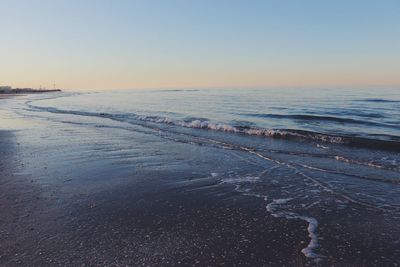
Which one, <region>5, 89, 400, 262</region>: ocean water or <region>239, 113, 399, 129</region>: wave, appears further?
<region>239, 113, 399, 129</region>: wave

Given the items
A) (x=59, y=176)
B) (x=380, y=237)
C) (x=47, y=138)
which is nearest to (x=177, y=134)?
(x=47, y=138)

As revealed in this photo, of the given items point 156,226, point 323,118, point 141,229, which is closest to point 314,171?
point 156,226

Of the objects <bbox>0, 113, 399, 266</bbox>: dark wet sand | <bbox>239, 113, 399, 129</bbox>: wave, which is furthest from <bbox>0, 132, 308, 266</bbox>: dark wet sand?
<bbox>239, 113, 399, 129</bbox>: wave

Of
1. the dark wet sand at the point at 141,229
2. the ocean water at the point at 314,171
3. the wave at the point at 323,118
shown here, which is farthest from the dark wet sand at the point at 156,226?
the wave at the point at 323,118

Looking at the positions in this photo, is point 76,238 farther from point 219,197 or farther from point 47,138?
point 47,138

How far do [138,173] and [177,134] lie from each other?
8.79m

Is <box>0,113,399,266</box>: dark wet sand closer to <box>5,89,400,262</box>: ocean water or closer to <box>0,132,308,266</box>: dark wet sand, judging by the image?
<box>0,132,308,266</box>: dark wet sand

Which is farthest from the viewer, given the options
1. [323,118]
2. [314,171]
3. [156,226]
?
[323,118]

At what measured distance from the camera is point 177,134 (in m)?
18.4

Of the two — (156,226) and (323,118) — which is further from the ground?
(323,118)

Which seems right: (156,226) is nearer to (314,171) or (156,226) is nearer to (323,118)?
(314,171)

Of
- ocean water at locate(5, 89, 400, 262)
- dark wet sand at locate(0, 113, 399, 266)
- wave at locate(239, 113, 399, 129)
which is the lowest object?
ocean water at locate(5, 89, 400, 262)

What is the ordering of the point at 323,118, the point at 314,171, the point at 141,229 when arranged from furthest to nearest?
the point at 323,118, the point at 314,171, the point at 141,229

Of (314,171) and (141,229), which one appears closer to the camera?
(141,229)
